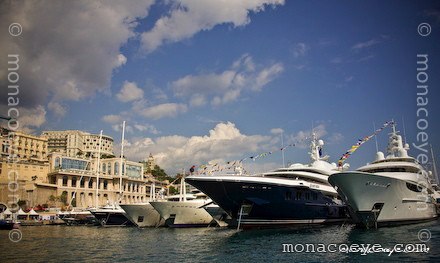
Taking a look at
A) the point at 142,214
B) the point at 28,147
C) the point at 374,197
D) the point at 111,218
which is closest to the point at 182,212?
the point at 142,214

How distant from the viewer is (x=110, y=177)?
96125 mm

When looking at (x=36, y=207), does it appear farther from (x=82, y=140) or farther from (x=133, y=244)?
(x=82, y=140)

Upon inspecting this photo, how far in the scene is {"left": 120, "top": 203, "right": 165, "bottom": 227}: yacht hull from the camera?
157ft

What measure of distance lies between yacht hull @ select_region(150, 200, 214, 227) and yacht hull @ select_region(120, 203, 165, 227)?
14.3 feet

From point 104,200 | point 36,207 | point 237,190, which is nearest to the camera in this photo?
point 237,190

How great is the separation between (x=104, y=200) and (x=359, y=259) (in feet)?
280

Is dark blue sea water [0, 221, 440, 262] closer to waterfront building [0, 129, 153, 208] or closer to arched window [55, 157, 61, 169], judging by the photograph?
waterfront building [0, 129, 153, 208]

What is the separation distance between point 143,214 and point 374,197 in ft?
101

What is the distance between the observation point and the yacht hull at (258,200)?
1314 inches

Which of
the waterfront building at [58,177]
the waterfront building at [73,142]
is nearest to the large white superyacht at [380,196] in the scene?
the waterfront building at [58,177]

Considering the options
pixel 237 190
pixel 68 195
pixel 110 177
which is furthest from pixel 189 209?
pixel 110 177

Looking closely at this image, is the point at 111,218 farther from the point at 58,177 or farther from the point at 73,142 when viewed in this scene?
the point at 73,142

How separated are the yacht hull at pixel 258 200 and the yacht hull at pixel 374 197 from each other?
5210 millimetres

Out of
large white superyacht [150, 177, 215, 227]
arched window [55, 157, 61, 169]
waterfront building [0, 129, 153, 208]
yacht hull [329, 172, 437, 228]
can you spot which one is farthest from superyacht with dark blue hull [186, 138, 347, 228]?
arched window [55, 157, 61, 169]
